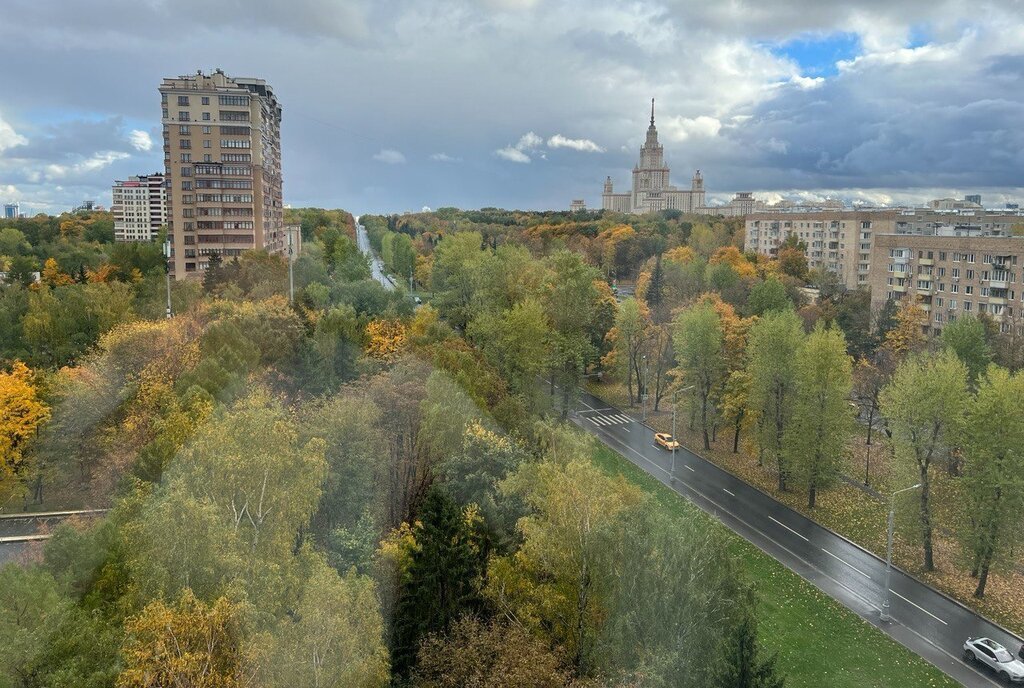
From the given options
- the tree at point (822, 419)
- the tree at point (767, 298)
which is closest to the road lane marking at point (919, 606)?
the tree at point (822, 419)

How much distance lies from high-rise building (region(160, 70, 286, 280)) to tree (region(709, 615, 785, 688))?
151 ft

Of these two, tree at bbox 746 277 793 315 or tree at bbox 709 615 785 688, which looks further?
tree at bbox 746 277 793 315

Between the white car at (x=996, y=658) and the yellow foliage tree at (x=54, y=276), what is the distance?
5299 centimetres

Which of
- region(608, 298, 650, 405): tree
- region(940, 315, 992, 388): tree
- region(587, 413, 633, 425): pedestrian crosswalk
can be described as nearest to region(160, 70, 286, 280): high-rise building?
region(608, 298, 650, 405): tree

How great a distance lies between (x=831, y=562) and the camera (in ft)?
75.9

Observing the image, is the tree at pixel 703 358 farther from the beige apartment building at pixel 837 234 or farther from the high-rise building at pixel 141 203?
the high-rise building at pixel 141 203

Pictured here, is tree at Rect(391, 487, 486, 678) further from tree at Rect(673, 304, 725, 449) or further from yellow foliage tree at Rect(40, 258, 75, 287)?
yellow foliage tree at Rect(40, 258, 75, 287)

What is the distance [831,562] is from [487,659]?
14589 millimetres

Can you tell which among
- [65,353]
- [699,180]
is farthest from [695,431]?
[699,180]

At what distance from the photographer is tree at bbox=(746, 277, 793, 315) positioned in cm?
4731

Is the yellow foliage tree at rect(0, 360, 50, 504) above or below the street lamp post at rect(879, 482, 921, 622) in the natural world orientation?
above

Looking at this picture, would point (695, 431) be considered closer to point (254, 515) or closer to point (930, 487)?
point (930, 487)

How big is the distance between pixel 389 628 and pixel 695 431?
25.0 metres

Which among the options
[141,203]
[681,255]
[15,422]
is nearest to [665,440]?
[15,422]
